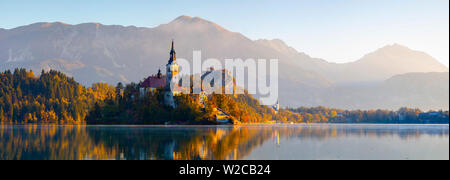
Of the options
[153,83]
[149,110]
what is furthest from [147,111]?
[153,83]

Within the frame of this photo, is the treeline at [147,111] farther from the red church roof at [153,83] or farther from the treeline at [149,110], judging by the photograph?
the red church roof at [153,83]

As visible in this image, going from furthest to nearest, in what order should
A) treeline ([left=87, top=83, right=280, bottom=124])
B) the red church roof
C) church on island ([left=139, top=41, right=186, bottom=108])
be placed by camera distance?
the red church roof → church on island ([left=139, top=41, right=186, bottom=108]) → treeline ([left=87, top=83, right=280, bottom=124])

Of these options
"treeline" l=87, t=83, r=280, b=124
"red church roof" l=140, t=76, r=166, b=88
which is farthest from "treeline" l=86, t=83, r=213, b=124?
"red church roof" l=140, t=76, r=166, b=88

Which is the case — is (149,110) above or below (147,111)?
above

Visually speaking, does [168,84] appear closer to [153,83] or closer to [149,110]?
[153,83]

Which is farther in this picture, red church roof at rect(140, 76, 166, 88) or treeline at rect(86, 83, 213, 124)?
red church roof at rect(140, 76, 166, 88)

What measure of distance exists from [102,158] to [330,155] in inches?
739

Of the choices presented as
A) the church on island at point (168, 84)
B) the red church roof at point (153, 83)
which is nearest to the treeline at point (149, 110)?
the church on island at point (168, 84)

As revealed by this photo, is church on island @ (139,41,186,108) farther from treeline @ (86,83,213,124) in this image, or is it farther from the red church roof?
treeline @ (86,83,213,124)

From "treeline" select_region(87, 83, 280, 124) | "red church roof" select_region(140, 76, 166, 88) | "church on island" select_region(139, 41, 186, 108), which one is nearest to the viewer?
"treeline" select_region(87, 83, 280, 124)
